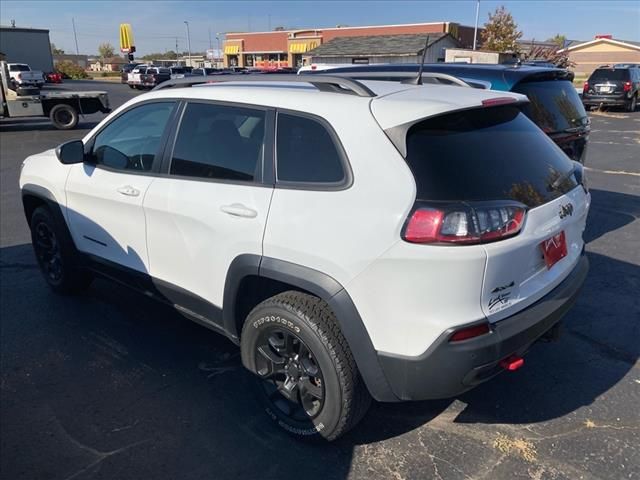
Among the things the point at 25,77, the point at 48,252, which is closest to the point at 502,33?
the point at 25,77

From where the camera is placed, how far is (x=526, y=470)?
2.59 meters

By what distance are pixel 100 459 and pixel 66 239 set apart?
6.87 feet

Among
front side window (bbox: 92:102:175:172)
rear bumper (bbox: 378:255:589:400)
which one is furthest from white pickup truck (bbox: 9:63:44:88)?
rear bumper (bbox: 378:255:589:400)

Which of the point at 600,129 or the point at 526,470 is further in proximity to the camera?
the point at 600,129

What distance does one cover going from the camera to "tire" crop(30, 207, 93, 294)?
4.24 m

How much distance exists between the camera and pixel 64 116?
17031 mm

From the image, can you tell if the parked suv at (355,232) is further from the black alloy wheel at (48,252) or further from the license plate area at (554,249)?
the black alloy wheel at (48,252)

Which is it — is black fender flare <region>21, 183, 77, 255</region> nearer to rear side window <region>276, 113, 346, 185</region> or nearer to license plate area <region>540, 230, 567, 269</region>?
rear side window <region>276, 113, 346, 185</region>

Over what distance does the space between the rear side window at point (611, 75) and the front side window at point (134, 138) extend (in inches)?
902

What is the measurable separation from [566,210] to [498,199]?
0.58m

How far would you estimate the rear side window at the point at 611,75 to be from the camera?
2155 cm

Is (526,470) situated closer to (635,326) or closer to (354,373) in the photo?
(354,373)

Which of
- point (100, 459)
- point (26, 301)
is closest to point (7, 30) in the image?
point (26, 301)

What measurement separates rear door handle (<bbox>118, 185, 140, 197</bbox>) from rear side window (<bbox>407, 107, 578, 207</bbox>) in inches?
75.0
